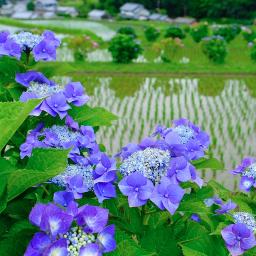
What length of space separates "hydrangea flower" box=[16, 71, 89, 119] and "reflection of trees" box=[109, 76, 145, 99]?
8213 mm

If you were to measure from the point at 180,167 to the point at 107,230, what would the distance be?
33cm

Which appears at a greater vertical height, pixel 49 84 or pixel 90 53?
pixel 49 84

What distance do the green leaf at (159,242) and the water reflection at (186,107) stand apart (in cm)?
431

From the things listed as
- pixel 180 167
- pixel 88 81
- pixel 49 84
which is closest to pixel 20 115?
pixel 180 167

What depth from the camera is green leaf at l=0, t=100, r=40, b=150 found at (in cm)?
132

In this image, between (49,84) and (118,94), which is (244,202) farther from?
(118,94)

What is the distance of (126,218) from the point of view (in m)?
1.67

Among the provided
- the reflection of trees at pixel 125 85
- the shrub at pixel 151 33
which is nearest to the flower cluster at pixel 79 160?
the reflection of trees at pixel 125 85

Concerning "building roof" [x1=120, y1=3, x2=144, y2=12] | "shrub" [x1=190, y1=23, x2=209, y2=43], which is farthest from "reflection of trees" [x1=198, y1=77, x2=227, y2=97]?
"building roof" [x1=120, y1=3, x2=144, y2=12]

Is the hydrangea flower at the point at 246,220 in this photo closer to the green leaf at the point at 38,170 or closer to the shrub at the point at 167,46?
the green leaf at the point at 38,170

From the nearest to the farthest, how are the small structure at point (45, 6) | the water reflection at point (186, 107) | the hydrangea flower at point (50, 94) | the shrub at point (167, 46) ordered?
1. the hydrangea flower at point (50, 94)
2. the water reflection at point (186, 107)
3. the shrub at point (167, 46)
4. the small structure at point (45, 6)

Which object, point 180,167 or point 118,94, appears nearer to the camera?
point 180,167

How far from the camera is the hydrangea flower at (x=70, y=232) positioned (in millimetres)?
1140

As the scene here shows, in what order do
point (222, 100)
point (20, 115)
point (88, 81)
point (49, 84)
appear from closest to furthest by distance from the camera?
point (20, 115), point (49, 84), point (222, 100), point (88, 81)
